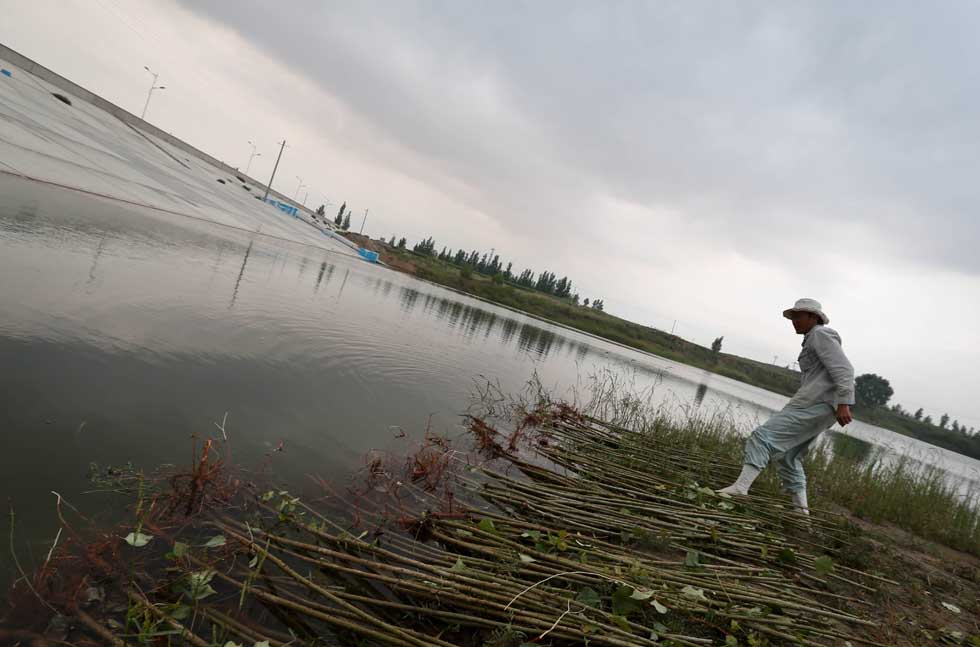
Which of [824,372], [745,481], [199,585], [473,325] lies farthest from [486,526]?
[473,325]

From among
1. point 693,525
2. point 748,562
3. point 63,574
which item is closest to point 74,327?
point 63,574

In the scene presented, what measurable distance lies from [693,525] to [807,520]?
7.02 feet

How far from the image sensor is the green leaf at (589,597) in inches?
103

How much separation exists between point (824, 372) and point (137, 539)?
6685mm

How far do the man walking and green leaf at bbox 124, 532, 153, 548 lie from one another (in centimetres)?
570

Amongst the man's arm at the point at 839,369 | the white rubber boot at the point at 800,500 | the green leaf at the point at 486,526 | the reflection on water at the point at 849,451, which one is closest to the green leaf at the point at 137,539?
the green leaf at the point at 486,526

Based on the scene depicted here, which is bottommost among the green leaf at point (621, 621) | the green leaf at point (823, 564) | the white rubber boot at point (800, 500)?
the green leaf at point (621, 621)

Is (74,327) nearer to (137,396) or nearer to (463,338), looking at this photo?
(137,396)

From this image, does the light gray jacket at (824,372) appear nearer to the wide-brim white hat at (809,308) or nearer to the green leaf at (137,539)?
the wide-brim white hat at (809,308)

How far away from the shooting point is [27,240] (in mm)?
6574

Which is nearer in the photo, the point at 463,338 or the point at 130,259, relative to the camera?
the point at 130,259

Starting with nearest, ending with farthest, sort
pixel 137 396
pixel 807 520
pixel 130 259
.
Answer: pixel 137 396
pixel 807 520
pixel 130 259

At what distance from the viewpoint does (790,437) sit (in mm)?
5457

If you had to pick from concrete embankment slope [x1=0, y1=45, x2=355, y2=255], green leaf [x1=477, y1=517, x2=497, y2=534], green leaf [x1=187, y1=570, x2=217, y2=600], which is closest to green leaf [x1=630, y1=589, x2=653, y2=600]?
green leaf [x1=477, y1=517, x2=497, y2=534]
